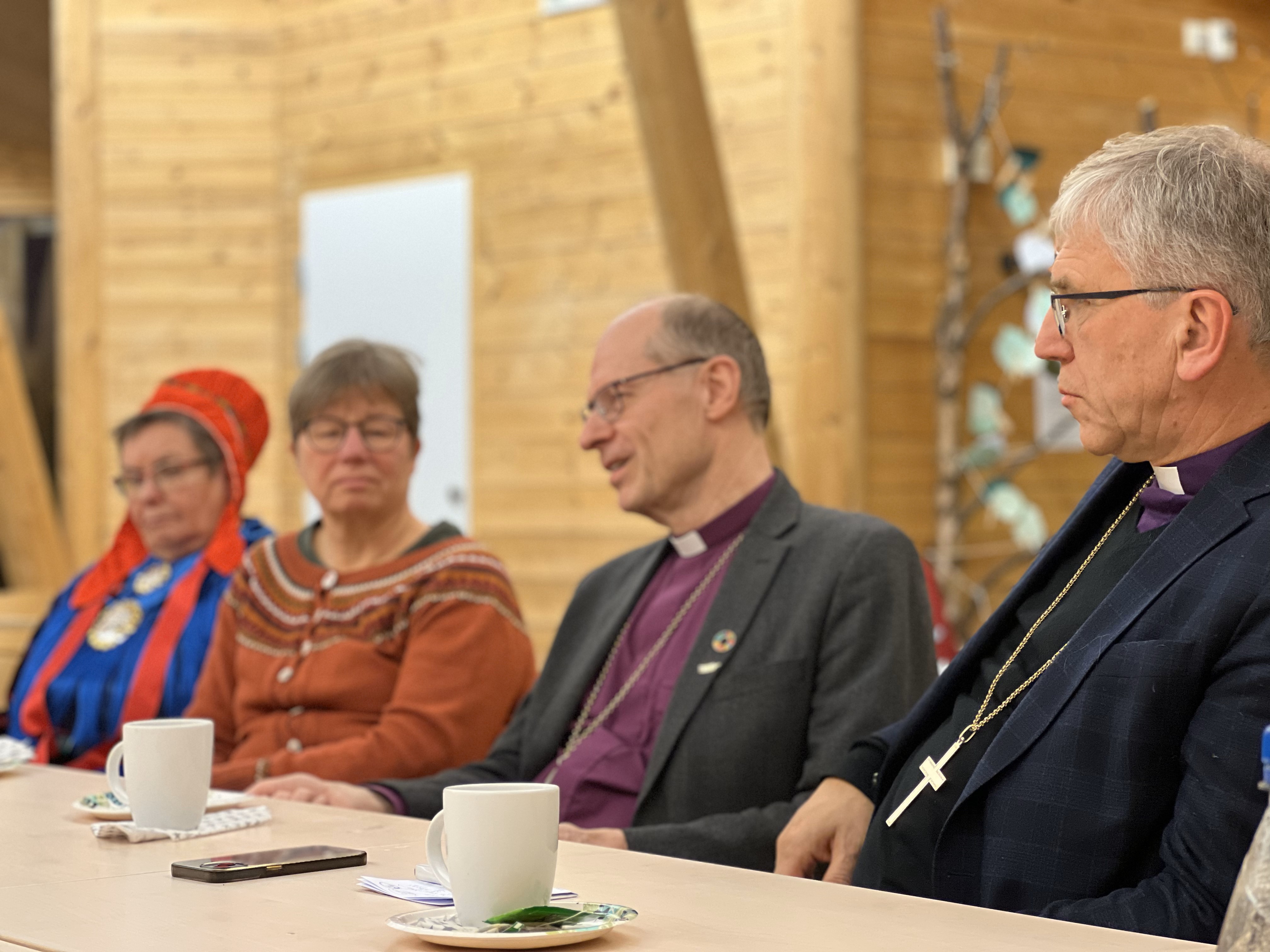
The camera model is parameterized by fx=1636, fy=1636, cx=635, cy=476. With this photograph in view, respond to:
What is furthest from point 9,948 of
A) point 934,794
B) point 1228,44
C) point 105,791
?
point 1228,44

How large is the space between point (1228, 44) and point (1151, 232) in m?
5.15

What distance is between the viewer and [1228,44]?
6.16 meters

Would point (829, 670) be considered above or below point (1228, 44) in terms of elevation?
below

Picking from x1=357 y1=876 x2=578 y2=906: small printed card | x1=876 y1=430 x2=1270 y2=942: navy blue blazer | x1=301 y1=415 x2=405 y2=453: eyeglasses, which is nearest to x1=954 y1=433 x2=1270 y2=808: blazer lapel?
x1=876 y1=430 x2=1270 y2=942: navy blue blazer

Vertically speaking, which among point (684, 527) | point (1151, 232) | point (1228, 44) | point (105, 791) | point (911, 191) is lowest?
point (105, 791)

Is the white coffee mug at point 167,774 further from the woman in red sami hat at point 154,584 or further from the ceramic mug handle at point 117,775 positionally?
the woman in red sami hat at point 154,584

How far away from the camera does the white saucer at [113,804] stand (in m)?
1.67

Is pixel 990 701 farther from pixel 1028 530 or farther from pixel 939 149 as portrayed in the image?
pixel 939 149

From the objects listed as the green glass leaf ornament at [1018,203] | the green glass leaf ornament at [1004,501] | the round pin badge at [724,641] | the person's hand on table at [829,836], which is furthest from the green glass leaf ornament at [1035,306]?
the person's hand on table at [829,836]

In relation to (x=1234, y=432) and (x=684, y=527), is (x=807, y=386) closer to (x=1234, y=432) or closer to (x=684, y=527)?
(x=684, y=527)

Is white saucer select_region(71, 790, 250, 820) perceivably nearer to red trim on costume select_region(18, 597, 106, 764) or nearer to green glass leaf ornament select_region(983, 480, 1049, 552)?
red trim on costume select_region(18, 597, 106, 764)

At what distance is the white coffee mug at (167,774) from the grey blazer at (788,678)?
2.22 ft

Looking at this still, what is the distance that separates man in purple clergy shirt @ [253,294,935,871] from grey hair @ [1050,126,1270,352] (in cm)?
71

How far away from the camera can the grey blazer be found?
210 cm
